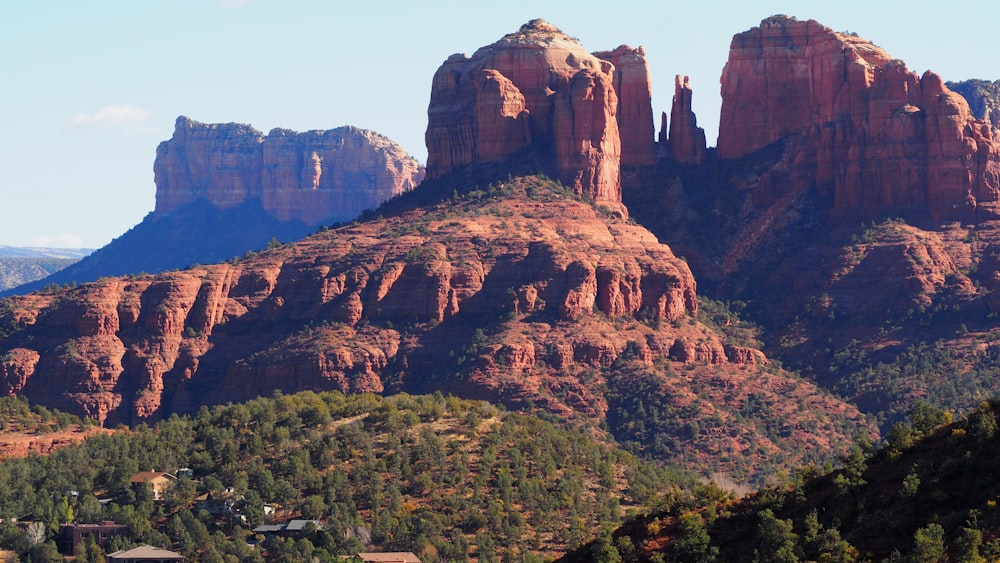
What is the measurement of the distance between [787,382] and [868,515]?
116m

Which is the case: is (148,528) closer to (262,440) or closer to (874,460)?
(262,440)

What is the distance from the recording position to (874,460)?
81688mm

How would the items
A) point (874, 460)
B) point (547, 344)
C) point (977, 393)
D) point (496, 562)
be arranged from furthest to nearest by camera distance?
1. point (547, 344)
2. point (977, 393)
3. point (496, 562)
4. point (874, 460)

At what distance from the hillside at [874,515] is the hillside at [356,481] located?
1431 inches

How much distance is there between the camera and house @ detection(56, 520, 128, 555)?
124250mm

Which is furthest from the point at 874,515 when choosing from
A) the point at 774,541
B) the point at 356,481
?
the point at 356,481

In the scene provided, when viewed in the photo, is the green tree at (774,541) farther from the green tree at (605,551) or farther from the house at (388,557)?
the house at (388,557)

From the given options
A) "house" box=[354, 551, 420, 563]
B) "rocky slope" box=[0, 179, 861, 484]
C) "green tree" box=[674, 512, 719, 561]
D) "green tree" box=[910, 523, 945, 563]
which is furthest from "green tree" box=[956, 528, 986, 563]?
"rocky slope" box=[0, 179, 861, 484]

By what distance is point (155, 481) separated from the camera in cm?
13388

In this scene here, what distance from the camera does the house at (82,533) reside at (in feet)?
408

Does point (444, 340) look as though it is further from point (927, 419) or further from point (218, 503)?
point (927, 419)

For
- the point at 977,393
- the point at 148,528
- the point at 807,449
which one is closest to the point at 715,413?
the point at 807,449

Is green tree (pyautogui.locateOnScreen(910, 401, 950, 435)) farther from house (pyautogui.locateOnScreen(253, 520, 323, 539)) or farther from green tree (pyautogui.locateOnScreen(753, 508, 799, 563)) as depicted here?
house (pyautogui.locateOnScreen(253, 520, 323, 539))

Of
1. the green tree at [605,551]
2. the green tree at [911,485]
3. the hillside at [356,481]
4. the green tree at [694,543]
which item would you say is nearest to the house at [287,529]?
the hillside at [356,481]
